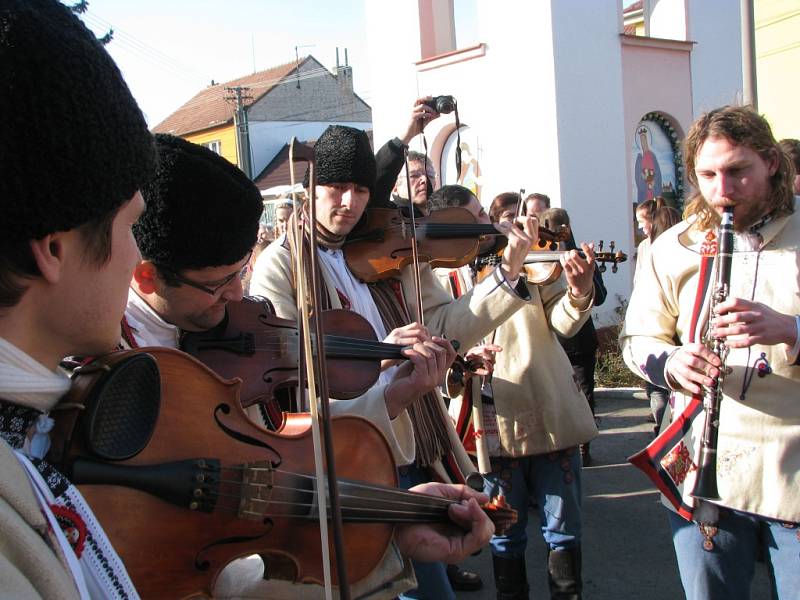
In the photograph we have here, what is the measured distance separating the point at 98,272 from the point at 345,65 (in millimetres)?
39551

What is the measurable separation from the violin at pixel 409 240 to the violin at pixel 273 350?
571 mm

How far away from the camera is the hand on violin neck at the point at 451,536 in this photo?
1.68 metres

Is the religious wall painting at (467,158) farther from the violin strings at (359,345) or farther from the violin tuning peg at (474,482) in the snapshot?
the violin tuning peg at (474,482)

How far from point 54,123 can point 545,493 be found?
2.93 m

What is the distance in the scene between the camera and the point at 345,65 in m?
38.6

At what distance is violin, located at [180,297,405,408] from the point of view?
6.15ft

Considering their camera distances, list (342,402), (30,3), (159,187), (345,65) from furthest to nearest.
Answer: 1. (345,65)
2. (342,402)
3. (159,187)
4. (30,3)

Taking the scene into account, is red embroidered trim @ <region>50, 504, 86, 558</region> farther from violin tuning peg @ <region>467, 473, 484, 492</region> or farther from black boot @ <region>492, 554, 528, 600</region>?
black boot @ <region>492, 554, 528, 600</region>

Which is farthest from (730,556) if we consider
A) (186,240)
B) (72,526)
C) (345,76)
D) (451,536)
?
(345,76)

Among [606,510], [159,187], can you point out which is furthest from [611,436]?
[159,187]

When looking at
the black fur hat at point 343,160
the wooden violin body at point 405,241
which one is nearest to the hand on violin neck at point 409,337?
the wooden violin body at point 405,241

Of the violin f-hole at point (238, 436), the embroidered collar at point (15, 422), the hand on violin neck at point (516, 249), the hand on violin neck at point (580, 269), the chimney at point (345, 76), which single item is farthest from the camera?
the chimney at point (345, 76)

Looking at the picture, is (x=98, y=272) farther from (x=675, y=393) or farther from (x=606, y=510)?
(x=606, y=510)

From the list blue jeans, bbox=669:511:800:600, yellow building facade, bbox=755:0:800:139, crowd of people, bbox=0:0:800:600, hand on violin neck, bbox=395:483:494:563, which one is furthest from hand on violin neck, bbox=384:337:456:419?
yellow building facade, bbox=755:0:800:139
